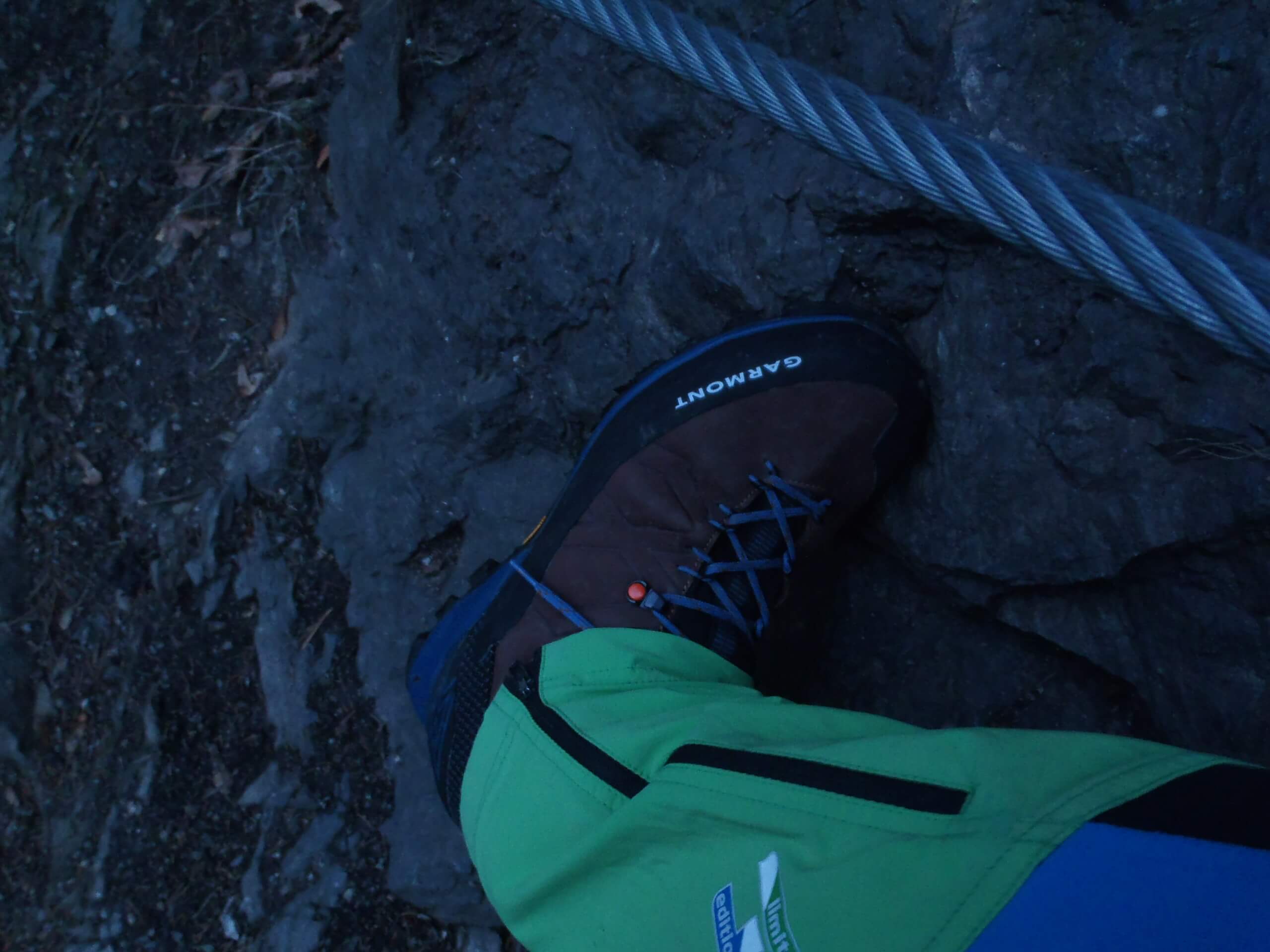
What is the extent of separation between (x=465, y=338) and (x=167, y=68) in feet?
3.79

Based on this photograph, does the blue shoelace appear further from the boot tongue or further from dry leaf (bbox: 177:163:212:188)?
dry leaf (bbox: 177:163:212:188)

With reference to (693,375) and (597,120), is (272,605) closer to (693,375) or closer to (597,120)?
(693,375)

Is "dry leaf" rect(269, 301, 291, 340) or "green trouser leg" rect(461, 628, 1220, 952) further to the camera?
"dry leaf" rect(269, 301, 291, 340)

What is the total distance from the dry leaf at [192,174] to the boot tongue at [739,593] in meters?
1.52

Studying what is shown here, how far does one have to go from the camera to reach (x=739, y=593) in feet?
5.35

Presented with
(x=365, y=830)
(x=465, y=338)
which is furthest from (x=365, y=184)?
(x=365, y=830)

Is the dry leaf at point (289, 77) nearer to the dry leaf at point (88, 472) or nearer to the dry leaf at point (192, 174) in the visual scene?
the dry leaf at point (192, 174)

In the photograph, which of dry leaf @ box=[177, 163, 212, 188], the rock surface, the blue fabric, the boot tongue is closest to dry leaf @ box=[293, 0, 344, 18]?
→ the rock surface

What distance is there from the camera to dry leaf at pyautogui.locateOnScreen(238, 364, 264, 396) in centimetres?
199

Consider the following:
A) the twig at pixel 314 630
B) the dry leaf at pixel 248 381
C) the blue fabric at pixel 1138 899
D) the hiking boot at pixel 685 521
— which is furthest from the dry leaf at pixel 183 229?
the blue fabric at pixel 1138 899

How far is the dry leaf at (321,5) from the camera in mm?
2016

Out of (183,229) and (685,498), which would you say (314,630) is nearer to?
(685,498)

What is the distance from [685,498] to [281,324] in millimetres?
1026

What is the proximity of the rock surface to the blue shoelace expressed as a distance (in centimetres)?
13
